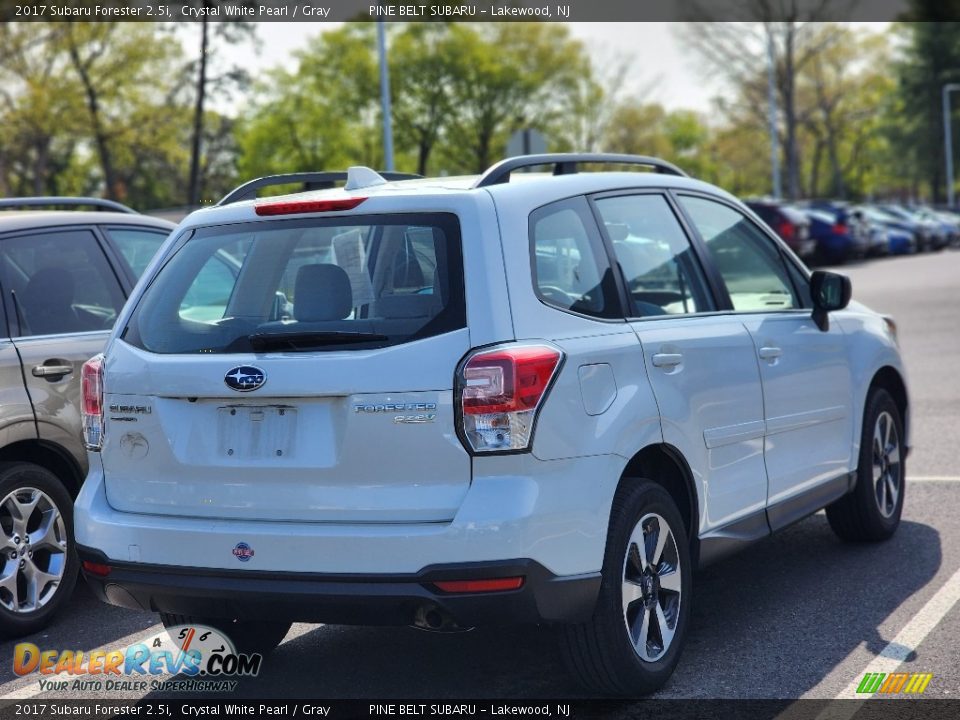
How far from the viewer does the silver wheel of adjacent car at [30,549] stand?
555 cm

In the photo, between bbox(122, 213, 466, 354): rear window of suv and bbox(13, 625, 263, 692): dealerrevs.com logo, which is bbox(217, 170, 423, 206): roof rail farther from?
bbox(13, 625, 263, 692): dealerrevs.com logo

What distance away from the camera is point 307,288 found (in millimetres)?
4262

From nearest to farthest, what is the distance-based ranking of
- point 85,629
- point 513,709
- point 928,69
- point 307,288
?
point 307,288
point 513,709
point 85,629
point 928,69

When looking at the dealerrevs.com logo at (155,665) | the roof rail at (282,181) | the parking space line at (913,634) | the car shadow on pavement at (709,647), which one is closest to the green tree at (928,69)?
the car shadow on pavement at (709,647)

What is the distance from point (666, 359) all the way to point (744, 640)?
119cm

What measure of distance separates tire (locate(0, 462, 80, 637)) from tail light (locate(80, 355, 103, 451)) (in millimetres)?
1133

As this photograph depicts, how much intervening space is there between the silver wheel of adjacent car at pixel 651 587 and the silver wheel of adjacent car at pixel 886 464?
7.30ft

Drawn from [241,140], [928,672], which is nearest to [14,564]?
[928,672]

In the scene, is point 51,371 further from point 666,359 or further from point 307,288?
point 666,359

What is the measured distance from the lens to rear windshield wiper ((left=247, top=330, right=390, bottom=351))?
4.05 m

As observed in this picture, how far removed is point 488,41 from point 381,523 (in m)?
60.9

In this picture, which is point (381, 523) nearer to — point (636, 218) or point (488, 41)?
point (636, 218)

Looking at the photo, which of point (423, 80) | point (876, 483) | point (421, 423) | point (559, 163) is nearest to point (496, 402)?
point (421, 423)

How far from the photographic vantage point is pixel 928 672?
15.1ft
